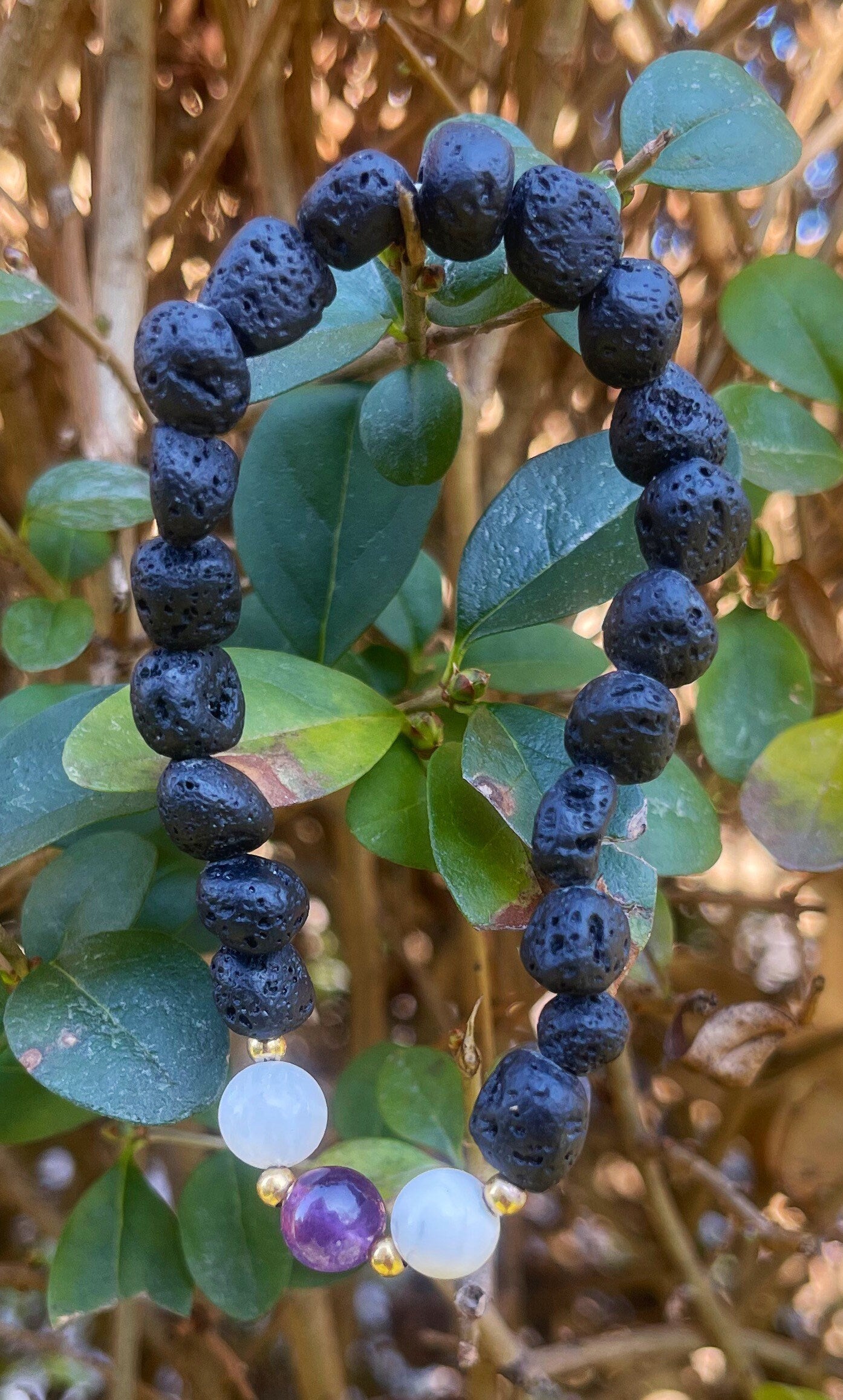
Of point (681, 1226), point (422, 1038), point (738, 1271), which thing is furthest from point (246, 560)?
point (738, 1271)

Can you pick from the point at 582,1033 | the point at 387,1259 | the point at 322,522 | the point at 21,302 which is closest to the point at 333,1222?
the point at 387,1259

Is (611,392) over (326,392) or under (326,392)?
under

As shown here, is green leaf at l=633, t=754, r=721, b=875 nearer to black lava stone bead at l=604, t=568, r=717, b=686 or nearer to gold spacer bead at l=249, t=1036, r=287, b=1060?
black lava stone bead at l=604, t=568, r=717, b=686

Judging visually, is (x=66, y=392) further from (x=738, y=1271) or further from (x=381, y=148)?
(x=738, y=1271)

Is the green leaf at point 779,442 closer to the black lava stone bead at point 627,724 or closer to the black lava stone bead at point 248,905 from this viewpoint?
the black lava stone bead at point 627,724

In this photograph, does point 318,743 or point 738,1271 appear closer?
point 318,743

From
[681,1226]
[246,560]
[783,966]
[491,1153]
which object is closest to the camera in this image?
[491,1153]

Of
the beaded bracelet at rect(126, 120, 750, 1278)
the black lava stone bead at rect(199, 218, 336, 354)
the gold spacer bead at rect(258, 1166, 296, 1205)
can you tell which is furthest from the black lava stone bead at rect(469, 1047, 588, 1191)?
the black lava stone bead at rect(199, 218, 336, 354)

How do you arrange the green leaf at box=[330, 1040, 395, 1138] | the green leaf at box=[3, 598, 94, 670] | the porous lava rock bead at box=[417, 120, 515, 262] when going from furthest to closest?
the green leaf at box=[330, 1040, 395, 1138], the green leaf at box=[3, 598, 94, 670], the porous lava rock bead at box=[417, 120, 515, 262]
